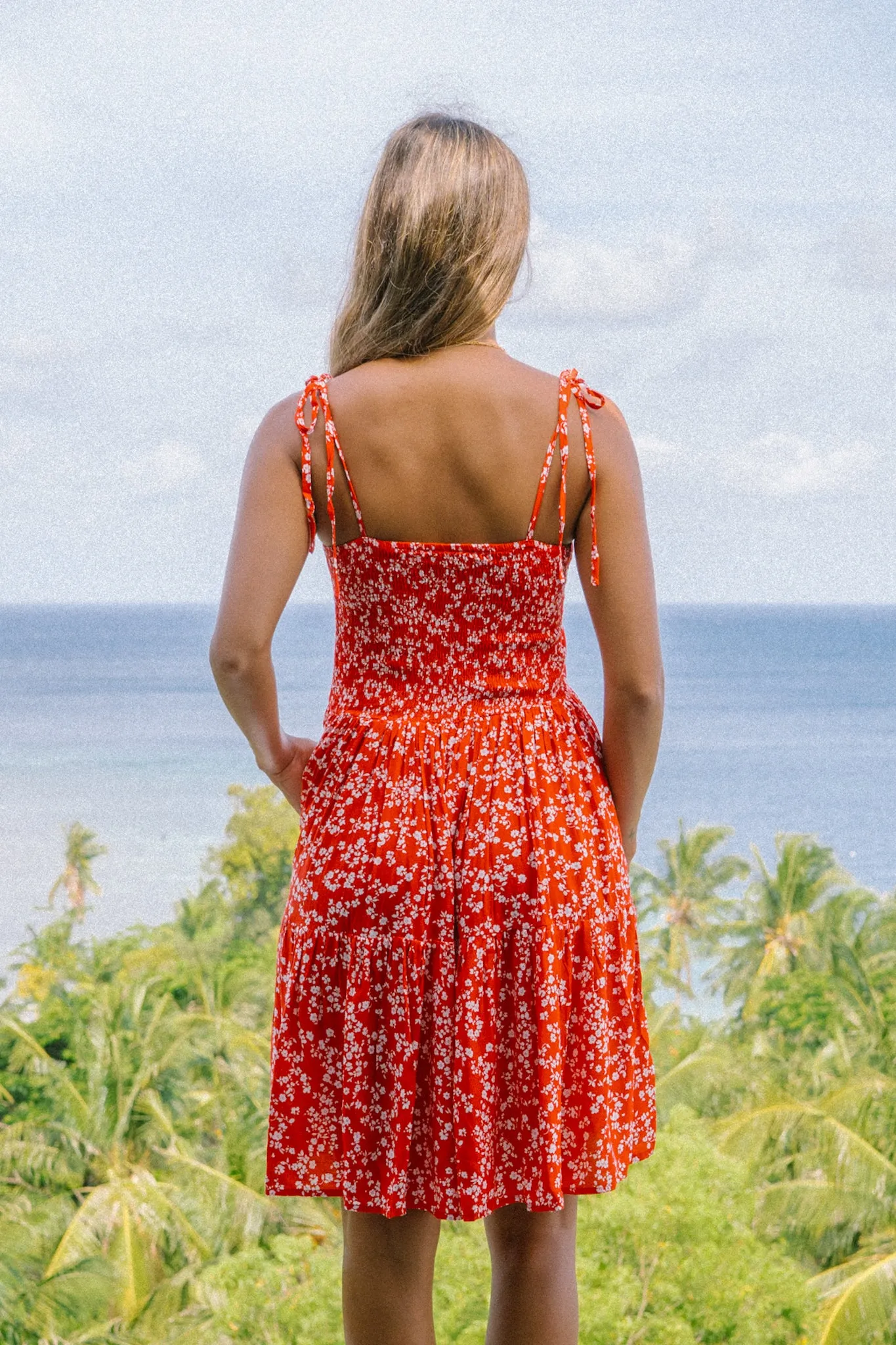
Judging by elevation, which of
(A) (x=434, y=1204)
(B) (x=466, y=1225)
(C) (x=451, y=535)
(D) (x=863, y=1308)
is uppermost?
(C) (x=451, y=535)

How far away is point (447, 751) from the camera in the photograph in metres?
1.80

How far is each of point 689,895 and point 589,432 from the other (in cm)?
3403

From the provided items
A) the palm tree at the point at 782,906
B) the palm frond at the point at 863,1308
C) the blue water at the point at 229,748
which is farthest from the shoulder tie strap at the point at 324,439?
the blue water at the point at 229,748

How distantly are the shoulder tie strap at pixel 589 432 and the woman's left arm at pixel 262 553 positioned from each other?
33 cm

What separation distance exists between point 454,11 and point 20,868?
2083 inches

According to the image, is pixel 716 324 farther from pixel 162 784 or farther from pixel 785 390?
pixel 162 784

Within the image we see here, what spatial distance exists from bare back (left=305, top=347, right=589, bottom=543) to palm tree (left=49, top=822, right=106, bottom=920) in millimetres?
48555

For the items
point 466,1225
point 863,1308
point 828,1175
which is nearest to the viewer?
point 863,1308

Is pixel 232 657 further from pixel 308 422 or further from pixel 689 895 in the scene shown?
pixel 689 895

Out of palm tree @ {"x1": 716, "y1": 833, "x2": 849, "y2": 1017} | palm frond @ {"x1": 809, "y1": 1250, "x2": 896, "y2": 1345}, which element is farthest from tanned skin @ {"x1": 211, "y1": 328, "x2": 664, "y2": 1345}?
palm tree @ {"x1": 716, "y1": 833, "x2": 849, "y2": 1017}

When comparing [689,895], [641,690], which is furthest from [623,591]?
[689,895]

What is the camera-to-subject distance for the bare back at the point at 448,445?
1.72m

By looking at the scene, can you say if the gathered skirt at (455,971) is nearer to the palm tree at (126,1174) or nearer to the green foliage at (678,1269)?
the green foliage at (678,1269)

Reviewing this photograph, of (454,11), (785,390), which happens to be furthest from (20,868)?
Result: (454,11)
